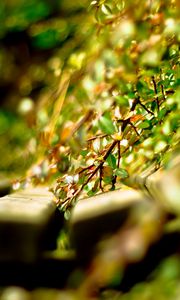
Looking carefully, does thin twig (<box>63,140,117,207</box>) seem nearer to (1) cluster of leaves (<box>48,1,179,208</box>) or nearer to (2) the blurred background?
(1) cluster of leaves (<box>48,1,179,208</box>)

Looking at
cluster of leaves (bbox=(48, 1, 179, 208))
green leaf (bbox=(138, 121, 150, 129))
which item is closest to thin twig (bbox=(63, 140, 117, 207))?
cluster of leaves (bbox=(48, 1, 179, 208))

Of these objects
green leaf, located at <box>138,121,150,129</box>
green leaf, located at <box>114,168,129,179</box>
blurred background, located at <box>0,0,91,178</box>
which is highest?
blurred background, located at <box>0,0,91,178</box>

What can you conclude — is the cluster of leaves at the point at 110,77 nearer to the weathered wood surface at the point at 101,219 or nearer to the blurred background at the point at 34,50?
the blurred background at the point at 34,50

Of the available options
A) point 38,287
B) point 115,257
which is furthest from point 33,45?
point 115,257

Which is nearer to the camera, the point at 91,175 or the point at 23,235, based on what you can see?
the point at 23,235

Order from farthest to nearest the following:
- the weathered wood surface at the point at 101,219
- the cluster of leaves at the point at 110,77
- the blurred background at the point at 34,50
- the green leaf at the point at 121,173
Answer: the green leaf at the point at 121,173 < the blurred background at the point at 34,50 < the cluster of leaves at the point at 110,77 < the weathered wood surface at the point at 101,219

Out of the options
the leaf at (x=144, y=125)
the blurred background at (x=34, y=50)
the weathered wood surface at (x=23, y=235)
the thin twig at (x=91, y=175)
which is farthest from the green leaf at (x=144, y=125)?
the weathered wood surface at (x=23, y=235)

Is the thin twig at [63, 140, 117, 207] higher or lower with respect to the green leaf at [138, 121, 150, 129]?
lower

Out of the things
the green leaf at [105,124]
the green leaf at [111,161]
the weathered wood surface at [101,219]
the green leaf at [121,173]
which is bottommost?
the weathered wood surface at [101,219]

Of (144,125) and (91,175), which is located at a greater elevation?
(144,125)

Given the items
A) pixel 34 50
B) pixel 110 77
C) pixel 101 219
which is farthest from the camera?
pixel 34 50

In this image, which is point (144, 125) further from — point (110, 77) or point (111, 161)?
point (110, 77)

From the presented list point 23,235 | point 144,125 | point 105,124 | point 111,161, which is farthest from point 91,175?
point 23,235
